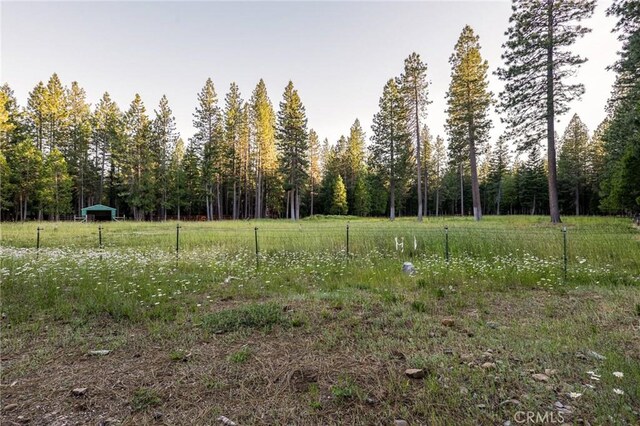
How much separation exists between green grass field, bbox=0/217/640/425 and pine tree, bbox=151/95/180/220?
113 feet

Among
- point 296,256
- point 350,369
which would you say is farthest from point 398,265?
point 350,369

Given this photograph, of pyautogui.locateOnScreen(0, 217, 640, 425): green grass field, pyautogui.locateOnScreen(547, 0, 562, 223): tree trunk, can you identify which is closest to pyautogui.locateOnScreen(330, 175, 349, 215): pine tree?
pyautogui.locateOnScreen(547, 0, 562, 223): tree trunk

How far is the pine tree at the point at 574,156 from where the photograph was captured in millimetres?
43812

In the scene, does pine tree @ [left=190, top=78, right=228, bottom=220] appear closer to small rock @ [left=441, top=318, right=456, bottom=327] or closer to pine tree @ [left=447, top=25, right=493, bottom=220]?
pine tree @ [left=447, top=25, right=493, bottom=220]

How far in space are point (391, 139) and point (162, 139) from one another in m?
28.6

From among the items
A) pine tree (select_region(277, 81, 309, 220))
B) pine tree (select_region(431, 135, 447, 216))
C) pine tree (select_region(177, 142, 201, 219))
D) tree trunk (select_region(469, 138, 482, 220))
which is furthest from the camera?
pine tree (select_region(431, 135, 447, 216))

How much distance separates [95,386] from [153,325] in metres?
1.48

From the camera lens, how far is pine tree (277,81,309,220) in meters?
34.8

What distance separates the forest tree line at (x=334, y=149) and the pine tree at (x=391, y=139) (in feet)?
0.45

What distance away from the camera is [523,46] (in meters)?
17.1

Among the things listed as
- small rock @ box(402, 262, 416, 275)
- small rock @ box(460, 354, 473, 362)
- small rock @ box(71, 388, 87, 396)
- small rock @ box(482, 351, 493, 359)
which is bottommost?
small rock @ box(71, 388, 87, 396)

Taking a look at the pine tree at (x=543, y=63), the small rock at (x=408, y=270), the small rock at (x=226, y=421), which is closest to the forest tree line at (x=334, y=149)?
the pine tree at (x=543, y=63)

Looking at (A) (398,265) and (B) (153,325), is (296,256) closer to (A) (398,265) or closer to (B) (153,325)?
(A) (398,265)

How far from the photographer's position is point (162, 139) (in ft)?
131
